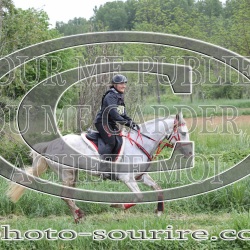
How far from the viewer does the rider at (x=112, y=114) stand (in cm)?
602

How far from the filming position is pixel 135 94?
11.1 metres

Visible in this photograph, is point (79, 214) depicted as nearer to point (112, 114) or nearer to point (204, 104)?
point (112, 114)

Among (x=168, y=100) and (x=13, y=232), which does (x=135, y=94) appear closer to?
(x=13, y=232)

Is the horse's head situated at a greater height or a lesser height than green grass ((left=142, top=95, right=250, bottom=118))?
greater

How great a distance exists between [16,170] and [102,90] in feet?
11.1

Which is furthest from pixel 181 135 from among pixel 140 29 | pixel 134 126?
pixel 140 29

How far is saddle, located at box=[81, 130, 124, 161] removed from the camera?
6320 mm

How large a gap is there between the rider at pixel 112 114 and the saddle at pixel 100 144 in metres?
0.05

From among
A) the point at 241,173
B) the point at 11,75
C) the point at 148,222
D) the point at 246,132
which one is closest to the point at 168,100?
the point at 246,132

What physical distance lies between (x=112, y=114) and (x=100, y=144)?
53 centimetres

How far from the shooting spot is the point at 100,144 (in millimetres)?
6340

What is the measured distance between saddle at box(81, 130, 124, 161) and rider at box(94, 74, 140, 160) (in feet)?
0.18

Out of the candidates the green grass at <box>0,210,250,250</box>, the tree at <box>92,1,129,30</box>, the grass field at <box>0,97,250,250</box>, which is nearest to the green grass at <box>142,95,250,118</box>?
the grass field at <box>0,97,250,250</box>

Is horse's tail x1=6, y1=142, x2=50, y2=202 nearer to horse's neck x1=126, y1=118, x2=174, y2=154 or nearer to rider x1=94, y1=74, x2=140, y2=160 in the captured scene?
rider x1=94, y1=74, x2=140, y2=160
